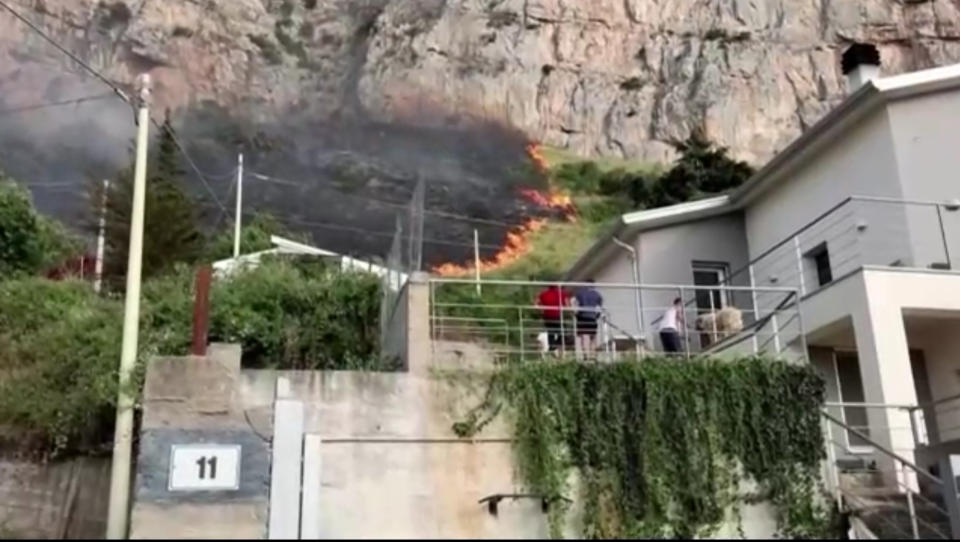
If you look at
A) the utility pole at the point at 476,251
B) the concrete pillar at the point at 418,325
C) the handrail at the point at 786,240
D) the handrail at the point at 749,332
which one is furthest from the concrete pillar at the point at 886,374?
the utility pole at the point at 476,251

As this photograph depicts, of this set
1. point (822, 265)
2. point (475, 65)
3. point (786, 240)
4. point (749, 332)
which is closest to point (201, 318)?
point (749, 332)

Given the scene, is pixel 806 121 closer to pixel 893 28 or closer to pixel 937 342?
pixel 893 28

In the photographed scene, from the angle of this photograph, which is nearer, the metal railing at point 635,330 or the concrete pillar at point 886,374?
the concrete pillar at point 886,374

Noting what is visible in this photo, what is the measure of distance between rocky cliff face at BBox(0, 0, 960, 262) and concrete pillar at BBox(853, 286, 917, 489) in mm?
37232

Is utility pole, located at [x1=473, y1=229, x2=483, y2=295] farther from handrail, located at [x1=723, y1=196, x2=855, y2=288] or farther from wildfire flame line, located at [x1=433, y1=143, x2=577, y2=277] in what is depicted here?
handrail, located at [x1=723, y1=196, x2=855, y2=288]

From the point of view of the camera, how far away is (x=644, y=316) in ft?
64.6

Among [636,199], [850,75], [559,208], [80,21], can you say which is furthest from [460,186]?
[850,75]

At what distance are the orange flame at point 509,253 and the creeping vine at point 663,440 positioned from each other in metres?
26.1

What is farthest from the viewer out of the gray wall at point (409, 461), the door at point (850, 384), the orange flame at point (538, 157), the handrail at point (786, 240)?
the orange flame at point (538, 157)

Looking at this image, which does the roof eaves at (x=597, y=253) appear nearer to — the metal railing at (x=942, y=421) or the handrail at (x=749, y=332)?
the handrail at (x=749, y=332)

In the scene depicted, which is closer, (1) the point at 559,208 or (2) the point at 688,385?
(2) the point at 688,385

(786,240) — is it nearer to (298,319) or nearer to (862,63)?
(862,63)

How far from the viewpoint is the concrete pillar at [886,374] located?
1260cm

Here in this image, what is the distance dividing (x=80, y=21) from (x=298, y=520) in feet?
174
